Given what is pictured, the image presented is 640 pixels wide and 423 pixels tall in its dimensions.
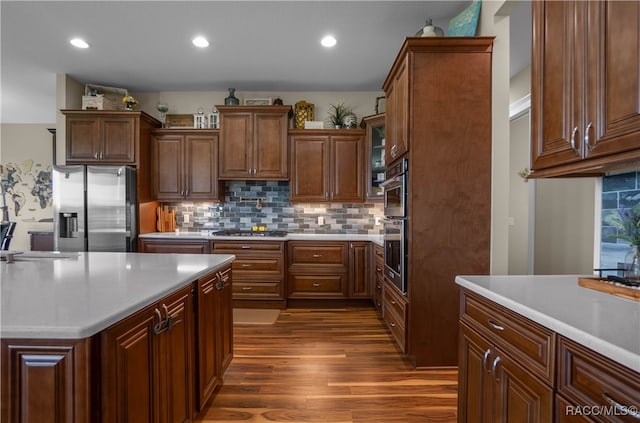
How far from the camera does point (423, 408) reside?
6.16 ft

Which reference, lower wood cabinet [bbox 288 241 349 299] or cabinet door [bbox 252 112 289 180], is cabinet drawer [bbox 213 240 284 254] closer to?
lower wood cabinet [bbox 288 241 349 299]

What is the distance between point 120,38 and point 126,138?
115cm

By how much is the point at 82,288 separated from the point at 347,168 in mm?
3233

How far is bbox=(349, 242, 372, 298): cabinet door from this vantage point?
3.78 metres

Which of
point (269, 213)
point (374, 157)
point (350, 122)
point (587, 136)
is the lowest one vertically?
point (269, 213)

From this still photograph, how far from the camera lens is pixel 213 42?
3.13 meters

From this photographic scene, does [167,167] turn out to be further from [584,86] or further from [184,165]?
[584,86]

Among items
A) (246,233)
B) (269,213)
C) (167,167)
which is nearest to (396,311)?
(246,233)

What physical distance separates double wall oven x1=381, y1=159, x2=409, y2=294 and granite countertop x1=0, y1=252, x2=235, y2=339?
49.7 inches

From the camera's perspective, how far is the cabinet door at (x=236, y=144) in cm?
397

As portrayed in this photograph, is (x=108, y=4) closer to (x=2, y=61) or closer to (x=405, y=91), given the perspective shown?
(x=2, y=61)

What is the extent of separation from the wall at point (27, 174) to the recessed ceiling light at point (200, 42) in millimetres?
4689

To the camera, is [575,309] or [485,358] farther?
[485,358]

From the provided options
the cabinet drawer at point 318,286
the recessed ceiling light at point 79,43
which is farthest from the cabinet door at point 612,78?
the recessed ceiling light at point 79,43
